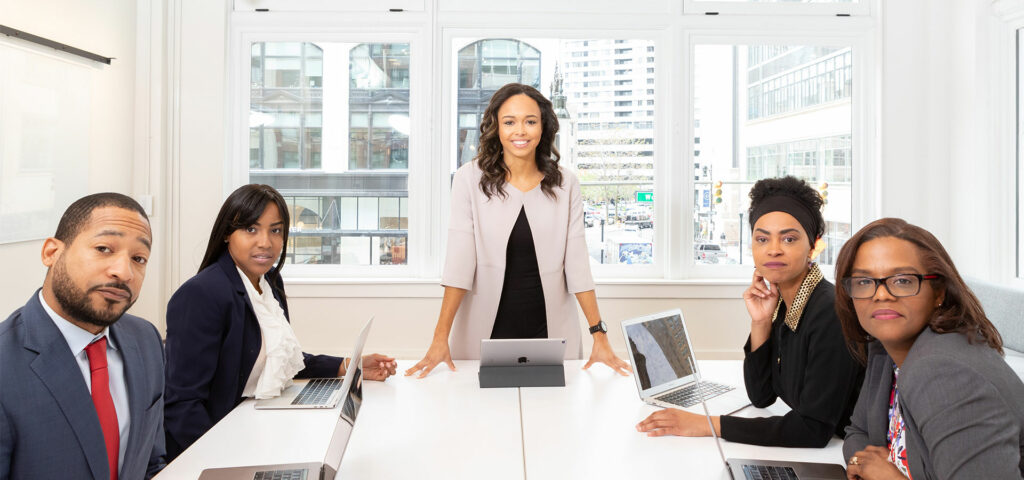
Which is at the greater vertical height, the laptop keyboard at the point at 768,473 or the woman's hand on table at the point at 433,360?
the woman's hand on table at the point at 433,360

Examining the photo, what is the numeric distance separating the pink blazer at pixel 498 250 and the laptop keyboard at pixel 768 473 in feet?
3.66

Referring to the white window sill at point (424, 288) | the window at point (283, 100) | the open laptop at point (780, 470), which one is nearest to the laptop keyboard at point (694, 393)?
the open laptop at point (780, 470)

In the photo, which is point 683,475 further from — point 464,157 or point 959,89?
point 959,89

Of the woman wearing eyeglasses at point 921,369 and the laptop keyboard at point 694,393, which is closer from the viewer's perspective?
the woman wearing eyeglasses at point 921,369

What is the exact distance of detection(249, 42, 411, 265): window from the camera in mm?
4094

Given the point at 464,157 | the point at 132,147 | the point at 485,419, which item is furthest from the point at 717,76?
the point at 132,147

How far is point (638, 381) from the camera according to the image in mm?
1949

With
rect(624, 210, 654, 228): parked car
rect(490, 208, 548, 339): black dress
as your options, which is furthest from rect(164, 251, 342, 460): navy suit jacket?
rect(624, 210, 654, 228): parked car

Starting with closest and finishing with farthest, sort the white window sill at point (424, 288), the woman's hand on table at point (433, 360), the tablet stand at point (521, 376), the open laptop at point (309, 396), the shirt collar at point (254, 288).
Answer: the open laptop at point (309, 396) → the shirt collar at point (254, 288) → the tablet stand at point (521, 376) → the woman's hand on table at point (433, 360) → the white window sill at point (424, 288)

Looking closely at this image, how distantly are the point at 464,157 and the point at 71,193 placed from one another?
1933mm

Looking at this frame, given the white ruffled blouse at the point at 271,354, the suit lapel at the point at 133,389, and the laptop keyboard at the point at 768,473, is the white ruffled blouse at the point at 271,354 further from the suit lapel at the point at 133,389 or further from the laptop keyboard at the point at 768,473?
the laptop keyboard at the point at 768,473

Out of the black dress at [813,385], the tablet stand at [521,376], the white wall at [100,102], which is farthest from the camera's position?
the white wall at [100,102]

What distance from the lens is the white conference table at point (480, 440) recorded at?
1526 millimetres

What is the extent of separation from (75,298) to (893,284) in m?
1.45
